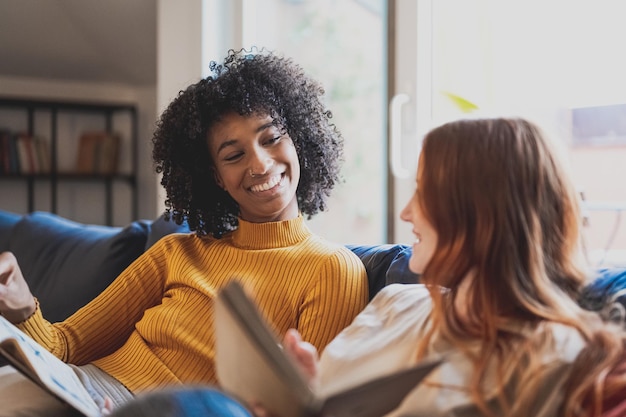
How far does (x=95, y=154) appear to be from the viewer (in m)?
4.71

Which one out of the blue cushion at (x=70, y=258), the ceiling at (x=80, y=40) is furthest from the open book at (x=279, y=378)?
the ceiling at (x=80, y=40)

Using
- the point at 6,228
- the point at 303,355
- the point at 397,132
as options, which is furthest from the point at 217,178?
the point at 6,228

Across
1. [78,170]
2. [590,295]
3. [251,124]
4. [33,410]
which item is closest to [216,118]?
[251,124]

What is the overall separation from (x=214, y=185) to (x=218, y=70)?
10.3 inches

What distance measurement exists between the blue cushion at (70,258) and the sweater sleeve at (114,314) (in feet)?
1.24

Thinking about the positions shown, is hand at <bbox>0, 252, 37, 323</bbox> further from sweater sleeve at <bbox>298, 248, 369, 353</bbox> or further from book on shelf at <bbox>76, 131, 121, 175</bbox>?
book on shelf at <bbox>76, 131, 121, 175</bbox>

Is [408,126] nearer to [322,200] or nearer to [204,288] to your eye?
[322,200]

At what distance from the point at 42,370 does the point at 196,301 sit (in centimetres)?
42

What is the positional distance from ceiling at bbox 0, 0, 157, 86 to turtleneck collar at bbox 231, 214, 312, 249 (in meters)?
2.44

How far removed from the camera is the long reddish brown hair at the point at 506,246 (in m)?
0.98

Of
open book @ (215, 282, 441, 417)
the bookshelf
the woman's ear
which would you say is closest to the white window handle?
the woman's ear

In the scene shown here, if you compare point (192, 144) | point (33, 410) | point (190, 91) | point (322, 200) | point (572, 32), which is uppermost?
point (572, 32)

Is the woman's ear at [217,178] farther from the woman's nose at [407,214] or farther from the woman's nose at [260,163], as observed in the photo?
the woman's nose at [407,214]

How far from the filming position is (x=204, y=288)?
62.3 inches
